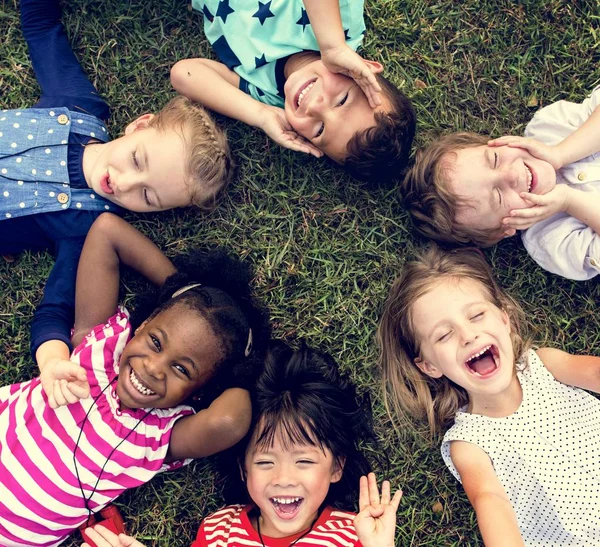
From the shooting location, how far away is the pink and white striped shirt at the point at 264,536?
275cm

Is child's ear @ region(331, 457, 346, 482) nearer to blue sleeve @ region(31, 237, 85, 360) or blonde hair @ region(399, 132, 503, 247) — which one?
blonde hair @ region(399, 132, 503, 247)

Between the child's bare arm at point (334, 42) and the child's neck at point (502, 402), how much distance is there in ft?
4.85

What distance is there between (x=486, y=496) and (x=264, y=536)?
98 cm

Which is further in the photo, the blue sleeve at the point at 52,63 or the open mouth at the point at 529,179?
the blue sleeve at the point at 52,63

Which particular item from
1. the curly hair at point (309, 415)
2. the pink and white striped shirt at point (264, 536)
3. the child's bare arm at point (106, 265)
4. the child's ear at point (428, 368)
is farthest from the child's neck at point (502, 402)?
the child's bare arm at point (106, 265)

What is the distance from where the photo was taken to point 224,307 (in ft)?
8.82

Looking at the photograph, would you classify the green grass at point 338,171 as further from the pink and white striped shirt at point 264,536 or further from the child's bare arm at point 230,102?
the pink and white striped shirt at point 264,536

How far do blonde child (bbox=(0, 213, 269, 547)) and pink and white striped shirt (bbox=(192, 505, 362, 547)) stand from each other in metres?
0.33

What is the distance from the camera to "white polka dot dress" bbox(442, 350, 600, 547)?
2.86 m

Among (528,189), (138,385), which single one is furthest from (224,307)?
(528,189)

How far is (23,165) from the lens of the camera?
2.89 meters

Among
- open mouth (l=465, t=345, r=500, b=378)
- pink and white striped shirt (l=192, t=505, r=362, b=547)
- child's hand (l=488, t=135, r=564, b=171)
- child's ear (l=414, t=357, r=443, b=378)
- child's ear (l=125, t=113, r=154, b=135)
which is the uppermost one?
child's ear (l=125, t=113, r=154, b=135)

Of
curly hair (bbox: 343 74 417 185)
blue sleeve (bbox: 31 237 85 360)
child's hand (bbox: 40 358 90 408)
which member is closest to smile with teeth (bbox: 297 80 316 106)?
curly hair (bbox: 343 74 417 185)

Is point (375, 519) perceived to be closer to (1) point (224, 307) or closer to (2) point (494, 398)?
(2) point (494, 398)
